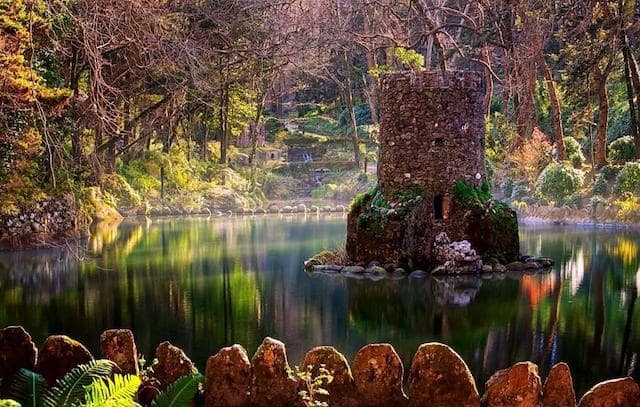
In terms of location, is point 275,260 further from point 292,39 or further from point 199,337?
point 292,39

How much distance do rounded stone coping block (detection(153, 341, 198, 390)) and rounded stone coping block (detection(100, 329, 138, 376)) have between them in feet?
0.66

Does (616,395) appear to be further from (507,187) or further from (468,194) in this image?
(507,187)

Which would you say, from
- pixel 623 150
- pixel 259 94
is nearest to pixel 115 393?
pixel 623 150

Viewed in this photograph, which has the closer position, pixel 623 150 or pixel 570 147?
pixel 623 150

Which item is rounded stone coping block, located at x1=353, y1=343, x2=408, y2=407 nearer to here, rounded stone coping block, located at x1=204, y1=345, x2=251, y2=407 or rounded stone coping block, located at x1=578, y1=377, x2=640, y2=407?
rounded stone coping block, located at x1=204, y1=345, x2=251, y2=407

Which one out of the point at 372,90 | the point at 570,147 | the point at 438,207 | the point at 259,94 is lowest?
the point at 438,207

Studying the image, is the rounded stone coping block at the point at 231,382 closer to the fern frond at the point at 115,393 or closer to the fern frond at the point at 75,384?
the fern frond at the point at 75,384

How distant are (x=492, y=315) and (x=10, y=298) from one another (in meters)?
7.61

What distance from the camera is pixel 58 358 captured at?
21.9 feet

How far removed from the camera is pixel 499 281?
49.2ft

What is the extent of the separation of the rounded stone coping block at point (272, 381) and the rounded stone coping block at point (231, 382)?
0.28ft

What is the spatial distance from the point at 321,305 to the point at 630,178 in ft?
53.1

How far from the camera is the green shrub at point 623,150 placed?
28411 mm

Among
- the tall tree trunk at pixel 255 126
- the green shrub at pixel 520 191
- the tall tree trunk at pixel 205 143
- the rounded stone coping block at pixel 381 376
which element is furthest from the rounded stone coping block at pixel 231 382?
the tall tree trunk at pixel 255 126
